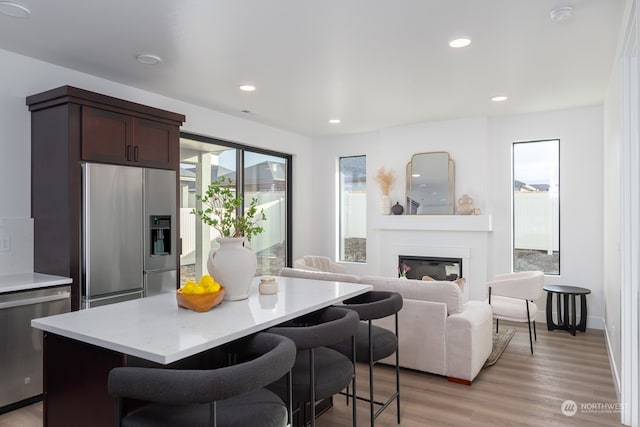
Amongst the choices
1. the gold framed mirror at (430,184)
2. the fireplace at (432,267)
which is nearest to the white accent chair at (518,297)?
the fireplace at (432,267)

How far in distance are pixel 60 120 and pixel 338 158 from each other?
14.8 ft

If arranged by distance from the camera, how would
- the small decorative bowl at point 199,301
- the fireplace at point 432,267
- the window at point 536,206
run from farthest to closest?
the fireplace at point 432,267
the window at point 536,206
the small decorative bowl at point 199,301

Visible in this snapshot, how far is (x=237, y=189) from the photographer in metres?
5.97

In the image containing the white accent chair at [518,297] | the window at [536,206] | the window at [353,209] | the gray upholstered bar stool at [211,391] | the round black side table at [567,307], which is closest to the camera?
the gray upholstered bar stool at [211,391]

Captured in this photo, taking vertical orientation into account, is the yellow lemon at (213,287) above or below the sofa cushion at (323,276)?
above

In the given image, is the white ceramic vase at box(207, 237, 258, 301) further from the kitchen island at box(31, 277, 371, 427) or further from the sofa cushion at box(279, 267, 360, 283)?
the sofa cushion at box(279, 267, 360, 283)

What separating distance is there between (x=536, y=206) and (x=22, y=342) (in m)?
5.79

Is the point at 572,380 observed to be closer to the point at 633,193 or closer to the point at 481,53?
the point at 633,193

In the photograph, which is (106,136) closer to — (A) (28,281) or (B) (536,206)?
(A) (28,281)

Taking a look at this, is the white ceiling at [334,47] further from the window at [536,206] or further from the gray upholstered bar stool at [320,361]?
the gray upholstered bar stool at [320,361]

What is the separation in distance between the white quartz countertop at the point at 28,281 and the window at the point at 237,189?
1822 mm

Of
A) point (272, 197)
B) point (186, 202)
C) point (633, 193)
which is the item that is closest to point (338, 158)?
point (272, 197)

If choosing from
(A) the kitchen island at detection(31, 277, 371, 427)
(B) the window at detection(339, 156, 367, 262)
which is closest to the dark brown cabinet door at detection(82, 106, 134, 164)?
(A) the kitchen island at detection(31, 277, 371, 427)

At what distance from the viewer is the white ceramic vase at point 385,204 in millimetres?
6445
